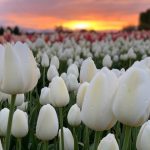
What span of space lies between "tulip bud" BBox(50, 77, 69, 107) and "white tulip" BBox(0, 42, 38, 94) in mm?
404

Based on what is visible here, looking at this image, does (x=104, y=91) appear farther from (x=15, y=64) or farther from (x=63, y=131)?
(x=63, y=131)

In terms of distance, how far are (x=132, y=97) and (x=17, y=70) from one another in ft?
1.14

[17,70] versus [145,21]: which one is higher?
[17,70]

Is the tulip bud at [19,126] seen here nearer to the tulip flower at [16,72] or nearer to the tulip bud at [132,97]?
the tulip flower at [16,72]

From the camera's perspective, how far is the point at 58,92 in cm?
173

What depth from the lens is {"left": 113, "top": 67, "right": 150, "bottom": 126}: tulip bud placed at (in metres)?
1.16

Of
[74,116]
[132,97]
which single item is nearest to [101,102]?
[132,97]

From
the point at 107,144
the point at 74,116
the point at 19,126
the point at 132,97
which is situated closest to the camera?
the point at 132,97

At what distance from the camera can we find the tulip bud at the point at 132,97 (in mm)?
1155

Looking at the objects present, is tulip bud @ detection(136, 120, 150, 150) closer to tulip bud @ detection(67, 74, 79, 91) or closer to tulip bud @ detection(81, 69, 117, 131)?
tulip bud @ detection(81, 69, 117, 131)

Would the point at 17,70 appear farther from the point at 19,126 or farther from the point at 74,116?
the point at 74,116

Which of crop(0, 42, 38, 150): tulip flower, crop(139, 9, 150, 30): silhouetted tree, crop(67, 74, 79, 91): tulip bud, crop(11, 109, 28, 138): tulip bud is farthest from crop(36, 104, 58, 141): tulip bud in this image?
crop(139, 9, 150, 30): silhouetted tree

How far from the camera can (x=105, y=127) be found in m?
1.23

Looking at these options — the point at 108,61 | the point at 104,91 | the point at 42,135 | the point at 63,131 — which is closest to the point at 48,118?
the point at 42,135
